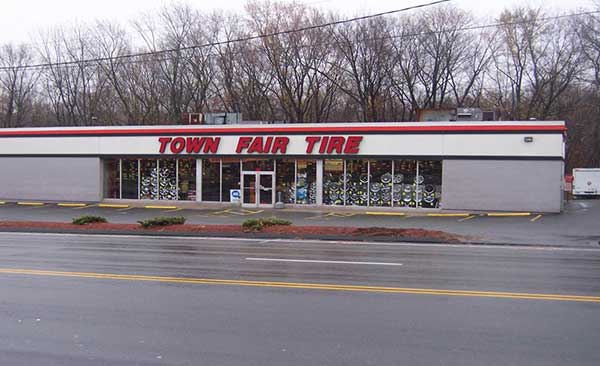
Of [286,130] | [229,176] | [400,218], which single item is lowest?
[400,218]

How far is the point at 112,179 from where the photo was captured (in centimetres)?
3644

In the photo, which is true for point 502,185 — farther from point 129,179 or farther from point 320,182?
point 129,179

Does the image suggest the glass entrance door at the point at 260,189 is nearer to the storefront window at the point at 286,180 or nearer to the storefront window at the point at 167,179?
the storefront window at the point at 286,180

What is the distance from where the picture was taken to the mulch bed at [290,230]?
19.6 meters

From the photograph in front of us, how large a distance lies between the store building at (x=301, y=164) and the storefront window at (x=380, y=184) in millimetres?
54

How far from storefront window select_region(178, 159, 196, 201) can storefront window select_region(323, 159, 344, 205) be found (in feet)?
26.4

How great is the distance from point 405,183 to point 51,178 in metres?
22.1

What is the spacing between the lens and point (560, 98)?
4850cm

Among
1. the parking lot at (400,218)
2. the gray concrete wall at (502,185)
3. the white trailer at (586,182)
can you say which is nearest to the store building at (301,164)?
the gray concrete wall at (502,185)

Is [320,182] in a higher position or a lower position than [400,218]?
higher

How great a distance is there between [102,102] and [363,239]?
38993 millimetres

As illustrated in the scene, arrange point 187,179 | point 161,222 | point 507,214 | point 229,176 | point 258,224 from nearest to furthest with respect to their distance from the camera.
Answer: point 258,224
point 161,222
point 507,214
point 229,176
point 187,179

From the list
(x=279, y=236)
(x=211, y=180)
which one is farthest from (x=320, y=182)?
(x=279, y=236)

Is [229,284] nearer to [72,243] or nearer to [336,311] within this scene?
[336,311]
